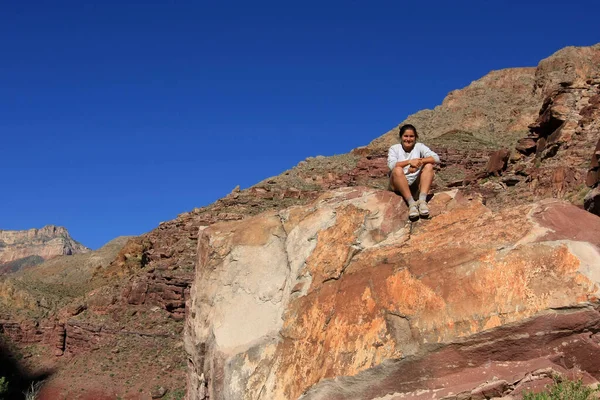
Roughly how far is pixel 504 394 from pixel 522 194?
45.4 ft

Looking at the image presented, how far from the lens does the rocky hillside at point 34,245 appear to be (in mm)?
130625

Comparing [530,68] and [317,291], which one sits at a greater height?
[530,68]

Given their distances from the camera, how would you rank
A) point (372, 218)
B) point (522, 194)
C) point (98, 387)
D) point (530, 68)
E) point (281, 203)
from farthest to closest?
point (530, 68)
point (281, 203)
point (98, 387)
point (522, 194)
point (372, 218)

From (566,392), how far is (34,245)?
150m

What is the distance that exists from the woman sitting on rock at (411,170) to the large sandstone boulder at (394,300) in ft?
0.55

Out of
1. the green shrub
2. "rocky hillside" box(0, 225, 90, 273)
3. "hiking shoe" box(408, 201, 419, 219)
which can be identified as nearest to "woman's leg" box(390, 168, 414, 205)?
"hiking shoe" box(408, 201, 419, 219)

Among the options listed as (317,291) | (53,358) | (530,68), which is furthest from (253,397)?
(530,68)

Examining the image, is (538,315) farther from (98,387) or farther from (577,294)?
(98,387)

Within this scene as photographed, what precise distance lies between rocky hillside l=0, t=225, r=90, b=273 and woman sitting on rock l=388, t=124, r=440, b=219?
13202cm

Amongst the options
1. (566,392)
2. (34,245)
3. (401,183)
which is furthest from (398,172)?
(34,245)

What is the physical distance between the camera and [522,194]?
17188 millimetres

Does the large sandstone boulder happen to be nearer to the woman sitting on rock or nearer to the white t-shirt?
the woman sitting on rock

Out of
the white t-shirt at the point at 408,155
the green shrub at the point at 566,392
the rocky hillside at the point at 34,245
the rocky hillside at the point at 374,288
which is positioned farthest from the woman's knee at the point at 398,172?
the rocky hillside at the point at 34,245

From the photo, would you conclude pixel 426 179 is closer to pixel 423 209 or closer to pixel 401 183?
pixel 401 183
